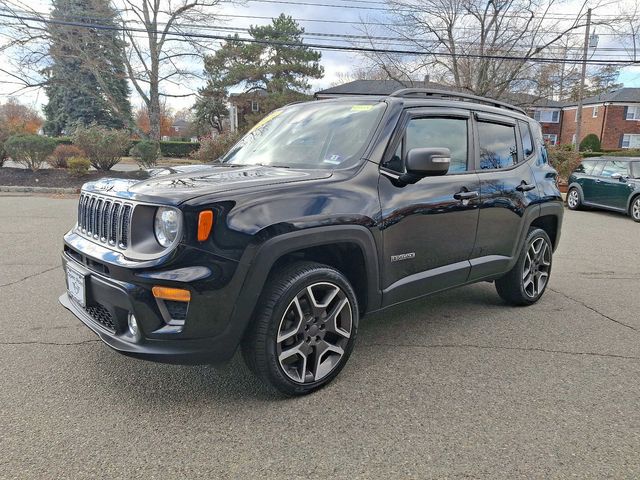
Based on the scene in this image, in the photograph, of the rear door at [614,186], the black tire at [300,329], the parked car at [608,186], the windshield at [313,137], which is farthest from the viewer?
the rear door at [614,186]

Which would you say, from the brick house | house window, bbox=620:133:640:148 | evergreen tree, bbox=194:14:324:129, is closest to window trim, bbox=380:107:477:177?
evergreen tree, bbox=194:14:324:129

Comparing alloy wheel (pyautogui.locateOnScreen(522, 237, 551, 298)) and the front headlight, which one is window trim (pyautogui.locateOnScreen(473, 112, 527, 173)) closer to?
alloy wheel (pyautogui.locateOnScreen(522, 237, 551, 298))

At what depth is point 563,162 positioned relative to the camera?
17875 mm

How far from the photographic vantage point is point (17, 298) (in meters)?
4.50

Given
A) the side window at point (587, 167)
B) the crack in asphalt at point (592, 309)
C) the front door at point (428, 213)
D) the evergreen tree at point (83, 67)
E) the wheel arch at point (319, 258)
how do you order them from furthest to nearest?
the evergreen tree at point (83, 67), the side window at point (587, 167), the crack in asphalt at point (592, 309), the front door at point (428, 213), the wheel arch at point (319, 258)

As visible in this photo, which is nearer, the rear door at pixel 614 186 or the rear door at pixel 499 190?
the rear door at pixel 499 190

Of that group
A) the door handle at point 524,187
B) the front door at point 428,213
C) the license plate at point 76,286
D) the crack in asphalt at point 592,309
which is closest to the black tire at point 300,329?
the front door at point 428,213

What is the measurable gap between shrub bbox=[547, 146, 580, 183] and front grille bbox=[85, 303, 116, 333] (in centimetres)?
1827

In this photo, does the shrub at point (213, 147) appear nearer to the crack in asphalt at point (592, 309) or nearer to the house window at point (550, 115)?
the crack in asphalt at point (592, 309)

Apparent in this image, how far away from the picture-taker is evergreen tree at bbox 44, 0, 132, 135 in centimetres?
2542

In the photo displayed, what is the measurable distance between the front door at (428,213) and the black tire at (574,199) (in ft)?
36.4

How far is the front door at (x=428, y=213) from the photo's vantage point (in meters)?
3.15

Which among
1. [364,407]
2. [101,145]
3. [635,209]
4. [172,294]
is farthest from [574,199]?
[101,145]

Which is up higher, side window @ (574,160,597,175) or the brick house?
the brick house
